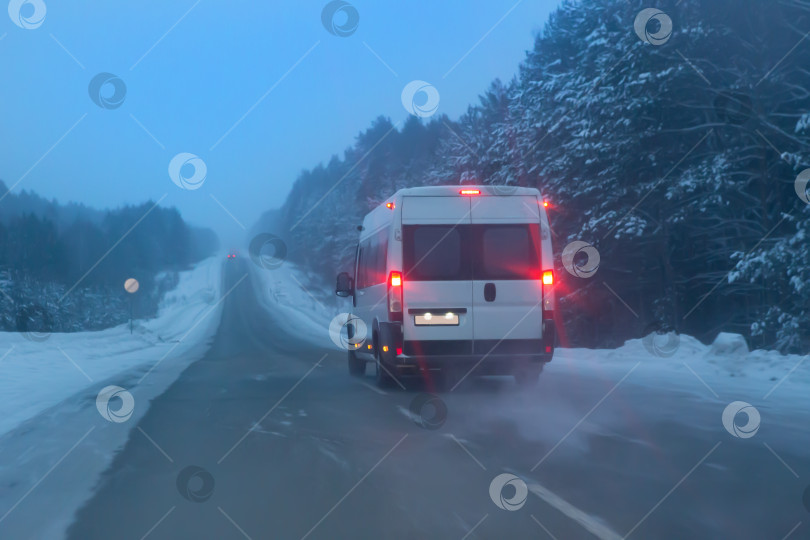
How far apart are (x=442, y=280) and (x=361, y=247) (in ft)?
15.5

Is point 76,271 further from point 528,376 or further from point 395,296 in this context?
point 528,376

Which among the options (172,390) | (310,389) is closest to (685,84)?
(310,389)

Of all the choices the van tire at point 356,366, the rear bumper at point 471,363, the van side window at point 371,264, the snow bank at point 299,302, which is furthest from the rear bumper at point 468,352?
the snow bank at point 299,302

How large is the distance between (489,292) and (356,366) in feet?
17.1

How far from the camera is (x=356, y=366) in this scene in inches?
646

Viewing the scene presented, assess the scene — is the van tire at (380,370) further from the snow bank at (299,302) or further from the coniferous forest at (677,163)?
the snow bank at (299,302)

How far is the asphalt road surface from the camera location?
17.9 ft

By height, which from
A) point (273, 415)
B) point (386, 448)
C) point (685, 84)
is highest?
point (685, 84)

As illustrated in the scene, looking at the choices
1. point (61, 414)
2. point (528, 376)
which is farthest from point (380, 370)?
point (61, 414)

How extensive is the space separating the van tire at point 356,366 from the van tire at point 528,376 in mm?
3816

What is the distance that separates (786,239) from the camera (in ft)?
57.3

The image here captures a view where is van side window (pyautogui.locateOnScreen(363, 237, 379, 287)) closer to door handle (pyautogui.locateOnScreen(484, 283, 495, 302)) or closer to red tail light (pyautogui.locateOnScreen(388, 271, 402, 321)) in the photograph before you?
red tail light (pyautogui.locateOnScreen(388, 271, 402, 321))

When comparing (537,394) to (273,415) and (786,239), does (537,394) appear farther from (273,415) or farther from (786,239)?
(786,239)

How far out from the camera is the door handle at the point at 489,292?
11953 mm
